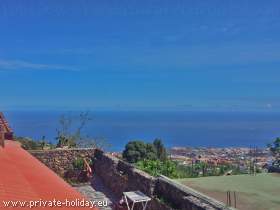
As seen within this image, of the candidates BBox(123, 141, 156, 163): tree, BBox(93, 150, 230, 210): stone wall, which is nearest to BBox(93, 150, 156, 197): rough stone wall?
BBox(93, 150, 230, 210): stone wall

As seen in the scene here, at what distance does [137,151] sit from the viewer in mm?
24688

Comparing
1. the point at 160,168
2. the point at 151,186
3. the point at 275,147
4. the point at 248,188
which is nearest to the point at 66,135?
the point at 160,168

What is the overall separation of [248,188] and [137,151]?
600 inches

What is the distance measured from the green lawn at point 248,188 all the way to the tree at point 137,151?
1288 centimetres

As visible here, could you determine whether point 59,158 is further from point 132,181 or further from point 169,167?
point 132,181

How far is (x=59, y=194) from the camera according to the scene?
17.1 ft

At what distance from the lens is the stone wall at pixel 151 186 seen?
25.0 ft

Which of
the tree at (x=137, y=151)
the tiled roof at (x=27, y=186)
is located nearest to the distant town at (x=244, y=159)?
the tree at (x=137, y=151)

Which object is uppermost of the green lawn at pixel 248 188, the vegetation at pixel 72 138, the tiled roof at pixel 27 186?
the vegetation at pixel 72 138

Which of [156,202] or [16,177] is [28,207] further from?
[156,202]

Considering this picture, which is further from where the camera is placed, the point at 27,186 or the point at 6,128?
the point at 6,128

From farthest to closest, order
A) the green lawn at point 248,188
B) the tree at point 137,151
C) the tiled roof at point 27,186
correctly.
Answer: the tree at point 137,151, the green lawn at point 248,188, the tiled roof at point 27,186

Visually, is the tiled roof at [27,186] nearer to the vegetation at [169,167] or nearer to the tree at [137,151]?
the vegetation at [169,167]

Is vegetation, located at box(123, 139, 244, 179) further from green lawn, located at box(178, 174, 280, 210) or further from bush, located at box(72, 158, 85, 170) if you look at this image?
bush, located at box(72, 158, 85, 170)
